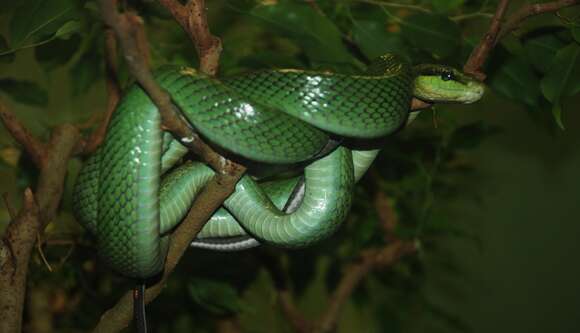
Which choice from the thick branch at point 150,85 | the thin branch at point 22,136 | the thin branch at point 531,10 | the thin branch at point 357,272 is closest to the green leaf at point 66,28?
the thin branch at point 22,136

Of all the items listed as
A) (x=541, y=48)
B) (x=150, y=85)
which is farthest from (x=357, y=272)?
(x=150, y=85)

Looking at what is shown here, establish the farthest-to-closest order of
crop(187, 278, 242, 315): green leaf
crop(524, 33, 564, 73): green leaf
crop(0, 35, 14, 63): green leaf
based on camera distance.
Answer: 1. crop(187, 278, 242, 315): green leaf
2. crop(524, 33, 564, 73): green leaf
3. crop(0, 35, 14, 63): green leaf

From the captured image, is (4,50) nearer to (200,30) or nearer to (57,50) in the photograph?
(57,50)

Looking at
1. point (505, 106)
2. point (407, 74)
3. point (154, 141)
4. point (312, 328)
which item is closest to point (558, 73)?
point (407, 74)

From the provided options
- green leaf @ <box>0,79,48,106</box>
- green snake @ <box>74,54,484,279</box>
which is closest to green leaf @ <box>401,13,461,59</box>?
green snake @ <box>74,54,484,279</box>

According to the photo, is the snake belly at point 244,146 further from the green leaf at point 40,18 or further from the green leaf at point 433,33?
the green leaf at point 40,18

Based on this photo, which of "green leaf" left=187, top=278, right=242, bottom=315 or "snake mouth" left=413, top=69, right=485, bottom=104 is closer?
"snake mouth" left=413, top=69, right=485, bottom=104

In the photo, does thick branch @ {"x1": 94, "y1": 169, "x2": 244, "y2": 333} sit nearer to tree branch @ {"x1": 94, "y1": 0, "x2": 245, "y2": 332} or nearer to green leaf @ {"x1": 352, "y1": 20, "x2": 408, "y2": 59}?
tree branch @ {"x1": 94, "y1": 0, "x2": 245, "y2": 332}
